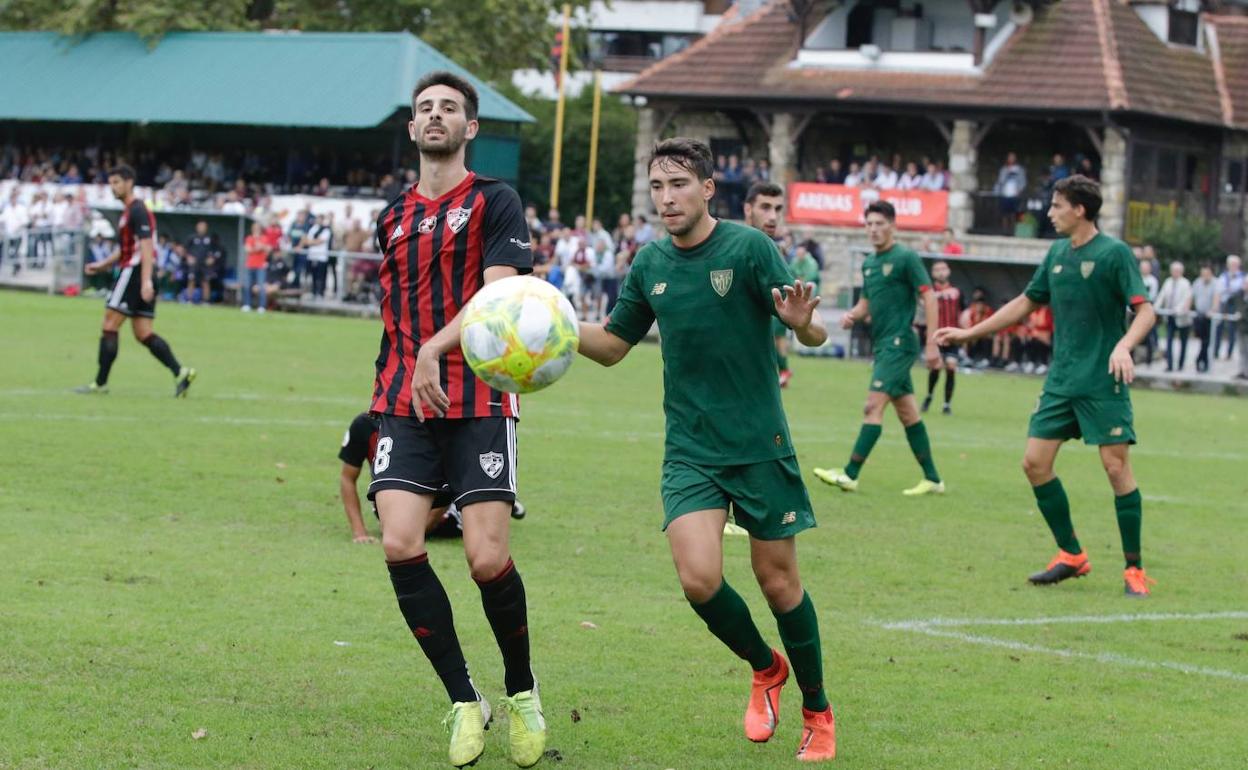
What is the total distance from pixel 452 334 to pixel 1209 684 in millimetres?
3901

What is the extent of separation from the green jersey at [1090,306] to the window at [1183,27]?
38.6 meters

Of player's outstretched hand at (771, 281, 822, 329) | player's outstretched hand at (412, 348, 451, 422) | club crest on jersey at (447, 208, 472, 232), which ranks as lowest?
player's outstretched hand at (412, 348, 451, 422)

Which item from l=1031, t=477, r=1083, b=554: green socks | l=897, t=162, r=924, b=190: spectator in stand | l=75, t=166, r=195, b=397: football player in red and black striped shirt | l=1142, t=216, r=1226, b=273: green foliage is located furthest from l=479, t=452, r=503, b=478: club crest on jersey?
l=897, t=162, r=924, b=190: spectator in stand

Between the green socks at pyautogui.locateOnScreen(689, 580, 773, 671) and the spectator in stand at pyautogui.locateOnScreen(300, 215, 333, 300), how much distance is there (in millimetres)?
30471

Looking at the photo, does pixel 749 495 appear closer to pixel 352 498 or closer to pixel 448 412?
pixel 448 412

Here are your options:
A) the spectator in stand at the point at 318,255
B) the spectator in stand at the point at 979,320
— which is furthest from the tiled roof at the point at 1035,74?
the spectator in stand at the point at 979,320

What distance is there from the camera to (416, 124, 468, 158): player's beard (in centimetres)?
647

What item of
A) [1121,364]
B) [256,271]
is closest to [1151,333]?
[256,271]

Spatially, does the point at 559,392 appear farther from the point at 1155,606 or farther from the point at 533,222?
the point at 533,222

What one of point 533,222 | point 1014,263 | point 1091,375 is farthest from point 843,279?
point 1091,375

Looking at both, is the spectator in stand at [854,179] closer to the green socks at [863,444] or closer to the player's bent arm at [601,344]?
the green socks at [863,444]

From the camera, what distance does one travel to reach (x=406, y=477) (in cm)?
639

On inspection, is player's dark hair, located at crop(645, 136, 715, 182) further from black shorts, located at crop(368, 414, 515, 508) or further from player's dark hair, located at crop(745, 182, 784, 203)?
player's dark hair, located at crop(745, 182, 784, 203)

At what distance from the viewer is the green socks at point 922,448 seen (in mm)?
14188
